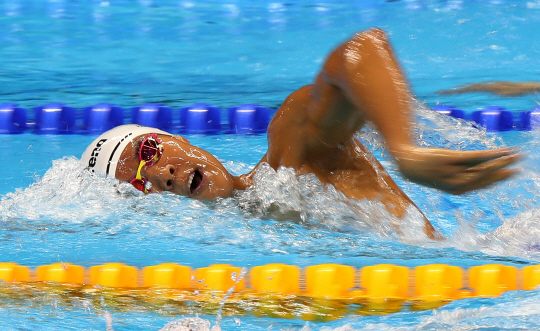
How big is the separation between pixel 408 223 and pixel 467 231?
258mm

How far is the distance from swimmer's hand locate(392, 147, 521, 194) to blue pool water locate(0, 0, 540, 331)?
0.08 m

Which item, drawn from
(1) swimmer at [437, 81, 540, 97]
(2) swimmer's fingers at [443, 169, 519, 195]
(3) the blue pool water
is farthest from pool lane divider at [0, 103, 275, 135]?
(2) swimmer's fingers at [443, 169, 519, 195]

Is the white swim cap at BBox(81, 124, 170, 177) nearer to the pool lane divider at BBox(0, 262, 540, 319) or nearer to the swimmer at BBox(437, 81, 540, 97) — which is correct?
the pool lane divider at BBox(0, 262, 540, 319)

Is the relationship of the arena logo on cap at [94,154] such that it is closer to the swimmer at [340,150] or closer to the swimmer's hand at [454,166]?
the swimmer at [340,150]

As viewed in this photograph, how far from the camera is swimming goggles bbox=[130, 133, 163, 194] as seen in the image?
2.38 meters

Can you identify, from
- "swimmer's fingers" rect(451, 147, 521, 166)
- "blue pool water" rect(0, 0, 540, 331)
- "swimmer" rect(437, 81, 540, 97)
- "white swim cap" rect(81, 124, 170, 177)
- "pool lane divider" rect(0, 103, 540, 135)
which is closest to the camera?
"swimmer's fingers" rect(451, 147, 521, 166)

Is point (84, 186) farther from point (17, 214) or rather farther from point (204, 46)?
point (204, 46)

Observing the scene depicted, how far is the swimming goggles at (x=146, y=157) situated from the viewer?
238 centimetres

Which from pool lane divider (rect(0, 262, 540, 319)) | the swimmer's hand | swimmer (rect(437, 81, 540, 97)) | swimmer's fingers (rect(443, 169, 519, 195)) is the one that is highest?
the swimmer's hand

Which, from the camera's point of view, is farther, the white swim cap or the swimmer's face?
the white swim cap

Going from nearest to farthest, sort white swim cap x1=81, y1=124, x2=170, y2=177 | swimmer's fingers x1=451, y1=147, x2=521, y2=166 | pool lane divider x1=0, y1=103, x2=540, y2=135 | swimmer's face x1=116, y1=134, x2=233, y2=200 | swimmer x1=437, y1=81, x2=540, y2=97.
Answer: swimmer's fingers x1=451, y1=147, x2=521, y2=166
swimmer's face x1=116, y1=134, x2=233, y2=200
white swim cap x1=81, y1=124, x2=170, y2=177
pool lane divider x1=0, y1=103, x2=540, y2=135
swimmer x1=437, y1=81, x2=540, y2=97

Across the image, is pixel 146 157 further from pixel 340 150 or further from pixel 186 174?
pixel 340 150

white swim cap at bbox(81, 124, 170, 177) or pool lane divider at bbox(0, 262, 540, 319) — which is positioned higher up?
white swim cap at bbox(81, 124, 170, 177)

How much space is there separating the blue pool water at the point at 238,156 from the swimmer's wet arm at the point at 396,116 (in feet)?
0.33
